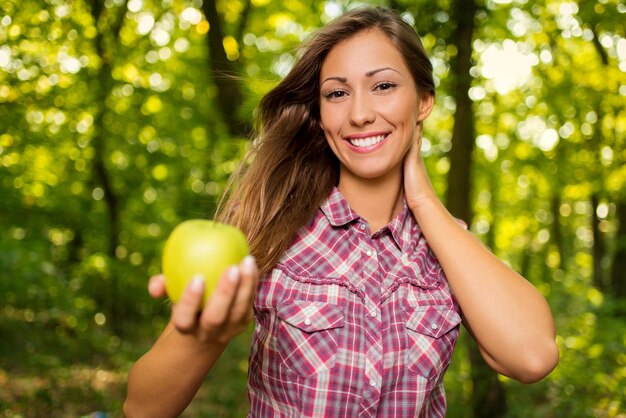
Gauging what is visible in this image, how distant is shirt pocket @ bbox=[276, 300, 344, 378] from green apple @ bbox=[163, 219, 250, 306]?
2.16ft

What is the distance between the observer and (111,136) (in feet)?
30.4

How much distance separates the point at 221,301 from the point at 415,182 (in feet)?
4.21

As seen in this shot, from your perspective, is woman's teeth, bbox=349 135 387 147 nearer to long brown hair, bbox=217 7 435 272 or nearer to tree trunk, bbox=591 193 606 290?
long brown hair, bbox=217 7 435 272

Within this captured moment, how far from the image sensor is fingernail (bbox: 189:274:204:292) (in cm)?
148

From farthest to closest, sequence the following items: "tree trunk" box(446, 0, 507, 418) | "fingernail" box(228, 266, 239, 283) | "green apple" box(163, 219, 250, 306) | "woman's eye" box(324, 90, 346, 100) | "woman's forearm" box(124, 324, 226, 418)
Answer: "tree trunk" box(446, 0, 507, 418)
"woman's eye" box(324, 90, 346, 100)
"woman's forearm" box(124, 324, 226, 418)
"green apple" box(163, 219, 250, 306)
"fingernail" box(228, 266, 239, 283)

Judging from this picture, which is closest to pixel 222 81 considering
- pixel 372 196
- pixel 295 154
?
pixel 295 154

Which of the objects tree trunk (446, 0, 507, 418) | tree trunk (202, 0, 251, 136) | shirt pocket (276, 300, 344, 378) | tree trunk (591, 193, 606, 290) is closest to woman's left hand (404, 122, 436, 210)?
shirt pocket (276, 300, 344, 378)

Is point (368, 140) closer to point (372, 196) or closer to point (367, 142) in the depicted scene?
point (367, 142)

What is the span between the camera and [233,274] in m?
1.46

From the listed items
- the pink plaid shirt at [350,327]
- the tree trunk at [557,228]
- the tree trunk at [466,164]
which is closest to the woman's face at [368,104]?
the pink plaid shirt at [350,327]

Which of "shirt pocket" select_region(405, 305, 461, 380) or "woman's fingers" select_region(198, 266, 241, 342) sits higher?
"woman's fingers" select_region(198, 266, 241, 342)

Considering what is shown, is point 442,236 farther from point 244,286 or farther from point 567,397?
point 567,397

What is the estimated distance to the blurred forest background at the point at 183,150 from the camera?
20.0 ft

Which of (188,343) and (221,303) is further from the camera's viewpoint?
(188,343)
